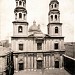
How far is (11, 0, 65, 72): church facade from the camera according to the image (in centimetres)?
2467

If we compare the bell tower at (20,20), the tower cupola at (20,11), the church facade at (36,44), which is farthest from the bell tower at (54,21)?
the tower cupola at (20,11)

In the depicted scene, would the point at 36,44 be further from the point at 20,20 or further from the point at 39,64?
the point at 20,20

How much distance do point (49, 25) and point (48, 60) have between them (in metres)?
6.96

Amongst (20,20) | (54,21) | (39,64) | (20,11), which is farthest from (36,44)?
(20,11)

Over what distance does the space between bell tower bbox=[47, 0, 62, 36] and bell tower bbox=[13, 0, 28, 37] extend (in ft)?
16.5

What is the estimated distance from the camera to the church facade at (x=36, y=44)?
80.9ft

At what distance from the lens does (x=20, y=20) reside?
81.5 feet

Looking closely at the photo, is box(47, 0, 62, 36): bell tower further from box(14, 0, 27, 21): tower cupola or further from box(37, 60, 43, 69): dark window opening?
box(37, 60, 43, 69): dark window opening

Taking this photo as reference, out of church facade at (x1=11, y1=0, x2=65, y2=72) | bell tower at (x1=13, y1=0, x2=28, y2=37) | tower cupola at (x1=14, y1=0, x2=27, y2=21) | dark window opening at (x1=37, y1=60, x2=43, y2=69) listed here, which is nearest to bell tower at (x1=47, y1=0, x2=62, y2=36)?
church facade at (x1=11, y1=0, x2=65, y2=72)

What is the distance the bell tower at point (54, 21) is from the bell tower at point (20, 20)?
5.04 meters

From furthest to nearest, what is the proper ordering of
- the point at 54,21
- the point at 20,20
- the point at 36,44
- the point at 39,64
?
the point at 54,21 < the point at 39,64 < the point at 36,44 < the point at 20,20

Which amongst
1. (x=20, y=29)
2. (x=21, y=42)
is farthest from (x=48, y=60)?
(x=20, y=29)

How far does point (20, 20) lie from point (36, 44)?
18.0 feet

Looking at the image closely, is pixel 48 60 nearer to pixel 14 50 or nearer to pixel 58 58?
pixel 58 58
